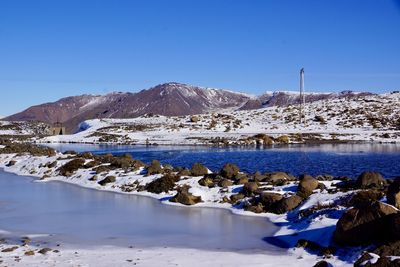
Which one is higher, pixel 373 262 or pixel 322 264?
pixel 373 262

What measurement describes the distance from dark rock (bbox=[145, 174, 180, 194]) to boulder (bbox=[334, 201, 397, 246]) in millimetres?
10583

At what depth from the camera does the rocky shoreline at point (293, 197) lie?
37.3 feet

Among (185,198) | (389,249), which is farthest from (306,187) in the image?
(389,249)

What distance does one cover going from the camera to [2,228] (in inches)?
599

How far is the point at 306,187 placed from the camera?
17688 mm

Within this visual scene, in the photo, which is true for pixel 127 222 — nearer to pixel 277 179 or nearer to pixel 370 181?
pixel 277 179

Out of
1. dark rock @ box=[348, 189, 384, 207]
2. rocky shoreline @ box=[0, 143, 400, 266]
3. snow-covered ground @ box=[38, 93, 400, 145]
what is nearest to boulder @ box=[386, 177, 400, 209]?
rocky shoreline @ box=[0, 143, 400, 266]

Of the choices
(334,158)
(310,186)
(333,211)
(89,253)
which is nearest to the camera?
(89,253)

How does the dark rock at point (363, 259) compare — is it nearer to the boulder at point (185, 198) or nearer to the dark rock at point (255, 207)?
the dark rock at point (255, 207)

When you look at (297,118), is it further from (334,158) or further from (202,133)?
(334,158)

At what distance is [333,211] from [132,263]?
612 cm

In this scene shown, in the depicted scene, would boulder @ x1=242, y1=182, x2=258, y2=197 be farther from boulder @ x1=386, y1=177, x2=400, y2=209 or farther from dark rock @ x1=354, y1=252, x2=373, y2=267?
dark rock @ x1=354, y1=252, x2=373, y2=267

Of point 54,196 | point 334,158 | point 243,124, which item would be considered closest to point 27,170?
point 54,196

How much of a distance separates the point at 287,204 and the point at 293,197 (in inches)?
13.9
